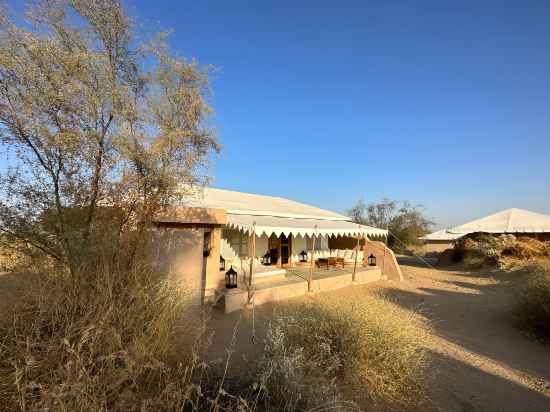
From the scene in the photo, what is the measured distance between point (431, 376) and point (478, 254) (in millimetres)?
20756

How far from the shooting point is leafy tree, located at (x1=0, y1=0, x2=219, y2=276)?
416cm

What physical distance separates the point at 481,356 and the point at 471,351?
0.25 metres

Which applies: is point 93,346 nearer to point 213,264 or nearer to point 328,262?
point 213,264

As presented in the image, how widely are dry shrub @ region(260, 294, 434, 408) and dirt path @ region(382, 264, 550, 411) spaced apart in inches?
22.8

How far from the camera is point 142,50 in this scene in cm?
537

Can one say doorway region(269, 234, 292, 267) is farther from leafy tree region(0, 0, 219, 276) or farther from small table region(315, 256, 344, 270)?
leafy tree region(0, 0, 219, 276)

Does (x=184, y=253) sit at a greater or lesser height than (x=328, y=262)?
greater

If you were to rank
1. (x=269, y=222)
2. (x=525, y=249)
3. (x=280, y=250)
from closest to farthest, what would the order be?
(x=269, y=222)
(x=280, y=250)
(x=525, y=249)

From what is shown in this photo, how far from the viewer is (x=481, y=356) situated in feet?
20.0

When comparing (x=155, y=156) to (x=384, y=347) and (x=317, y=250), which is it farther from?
(x=317, y=250)

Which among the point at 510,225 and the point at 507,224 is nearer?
the point at 510,225

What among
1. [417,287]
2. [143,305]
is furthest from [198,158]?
[417,287]

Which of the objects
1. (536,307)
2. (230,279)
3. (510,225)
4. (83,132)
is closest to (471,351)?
(536,307)

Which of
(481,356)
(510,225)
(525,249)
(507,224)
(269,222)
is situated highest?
(507,224)
